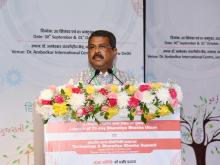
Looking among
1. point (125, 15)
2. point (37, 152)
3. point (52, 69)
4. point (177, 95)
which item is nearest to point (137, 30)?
point (125, 15)

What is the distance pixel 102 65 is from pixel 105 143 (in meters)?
1.29

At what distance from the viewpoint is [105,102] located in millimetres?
2020

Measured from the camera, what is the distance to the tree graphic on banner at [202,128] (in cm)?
428

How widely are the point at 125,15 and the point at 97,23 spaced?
11.5 inches

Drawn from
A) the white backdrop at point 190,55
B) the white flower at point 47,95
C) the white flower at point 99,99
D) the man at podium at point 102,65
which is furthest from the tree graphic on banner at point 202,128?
the white flower at point 47,95

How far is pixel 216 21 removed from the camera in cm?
442

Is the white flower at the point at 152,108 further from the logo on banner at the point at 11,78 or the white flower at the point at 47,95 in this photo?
the logo on banner at the point at 11,78

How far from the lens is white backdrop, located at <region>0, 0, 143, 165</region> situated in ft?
12.2

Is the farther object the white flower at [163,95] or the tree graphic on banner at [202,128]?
the tree graphic on banner at [202,128]

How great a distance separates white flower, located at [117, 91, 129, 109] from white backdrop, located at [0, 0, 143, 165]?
1837 millimetres

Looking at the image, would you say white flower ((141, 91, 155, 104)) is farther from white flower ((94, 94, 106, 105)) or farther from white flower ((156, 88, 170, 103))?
white flower ((94, 94, 106, 105))

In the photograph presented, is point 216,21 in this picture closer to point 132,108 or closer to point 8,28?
point 8,28

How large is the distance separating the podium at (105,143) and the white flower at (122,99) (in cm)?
7

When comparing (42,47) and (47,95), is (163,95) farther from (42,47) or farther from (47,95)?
(42,47)
